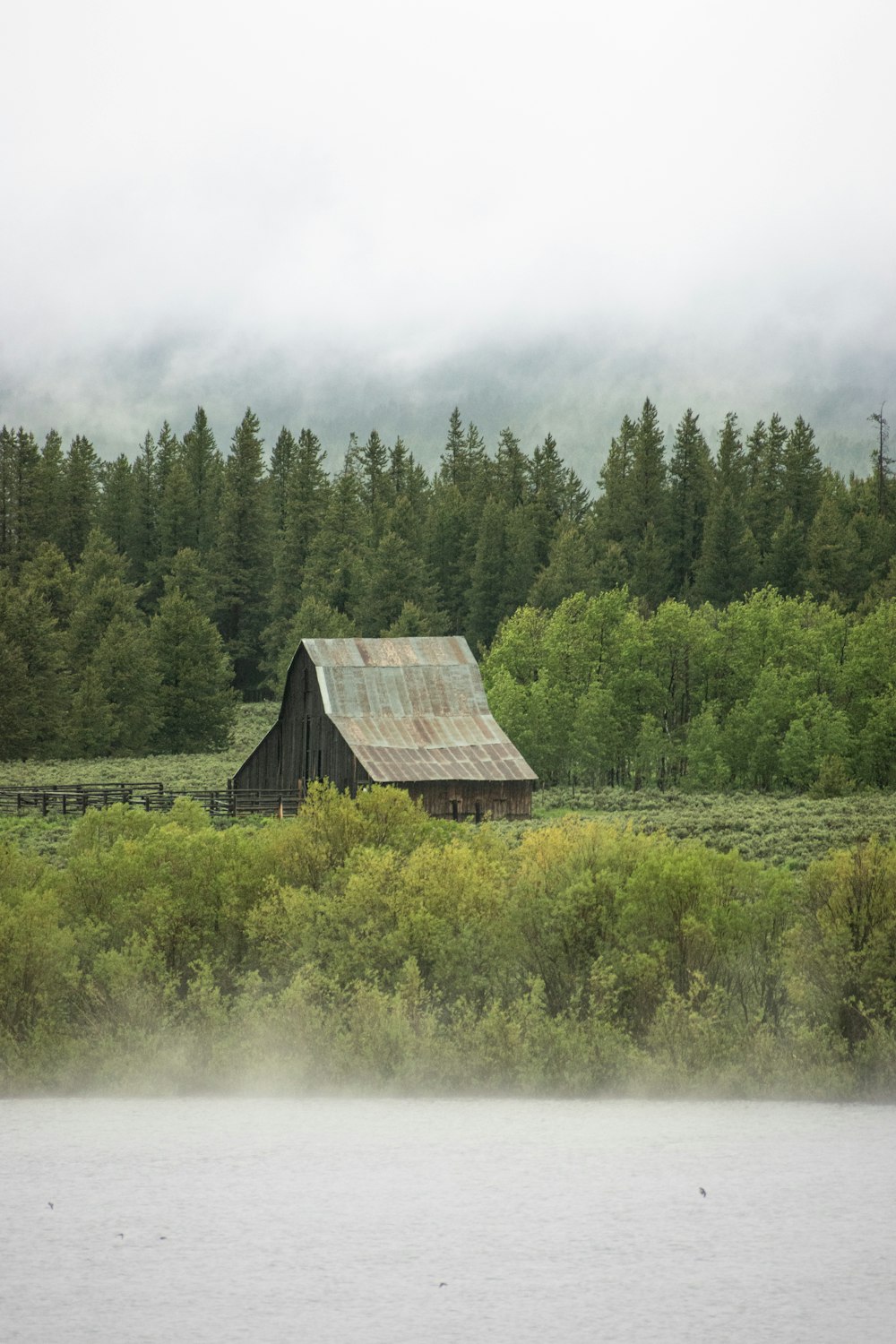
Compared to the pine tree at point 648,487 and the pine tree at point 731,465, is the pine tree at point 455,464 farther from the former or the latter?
the pine tree at point 731,465

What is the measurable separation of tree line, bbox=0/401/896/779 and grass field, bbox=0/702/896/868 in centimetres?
1221

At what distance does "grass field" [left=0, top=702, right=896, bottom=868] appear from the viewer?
4209cm

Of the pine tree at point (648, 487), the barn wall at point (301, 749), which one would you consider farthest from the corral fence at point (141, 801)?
the pine tree at point (648, 487)

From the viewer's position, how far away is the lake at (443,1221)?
452 inches

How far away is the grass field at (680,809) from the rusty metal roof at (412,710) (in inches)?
114

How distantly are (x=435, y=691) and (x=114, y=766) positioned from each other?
27362 millimetres

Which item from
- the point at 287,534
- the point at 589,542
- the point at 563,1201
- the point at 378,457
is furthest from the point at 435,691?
the point at 378,457

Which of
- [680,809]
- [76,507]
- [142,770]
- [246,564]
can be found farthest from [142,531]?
[680,809]

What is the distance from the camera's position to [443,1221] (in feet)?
45.7

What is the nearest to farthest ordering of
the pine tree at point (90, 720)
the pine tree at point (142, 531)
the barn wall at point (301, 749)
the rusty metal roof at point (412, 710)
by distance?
the rusty metal roof at point (412, 710) → the barn wall at point (301, 749) → the pine tree at point (90, 720) → the pine tree at point (142, 531)

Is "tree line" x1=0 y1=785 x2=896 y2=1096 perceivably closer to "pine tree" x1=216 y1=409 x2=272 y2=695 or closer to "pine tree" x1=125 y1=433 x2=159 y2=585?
"pine tree" x1=216 y1=409 x2=272 y2=695

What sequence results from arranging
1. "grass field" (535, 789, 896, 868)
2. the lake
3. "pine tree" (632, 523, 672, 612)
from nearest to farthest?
1. the lake
2. "grass field" (535, 789, 896, 868)
3. "pine tree" (632, 523, 672, 612)

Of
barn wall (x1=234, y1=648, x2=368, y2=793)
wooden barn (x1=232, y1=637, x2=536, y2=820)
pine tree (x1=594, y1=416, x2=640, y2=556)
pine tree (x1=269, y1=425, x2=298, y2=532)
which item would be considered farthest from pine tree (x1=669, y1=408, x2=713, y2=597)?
wooden barn (x1=232, y1=637, x2=536, y2=820)

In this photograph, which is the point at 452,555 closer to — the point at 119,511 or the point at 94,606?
the point at 119,511
